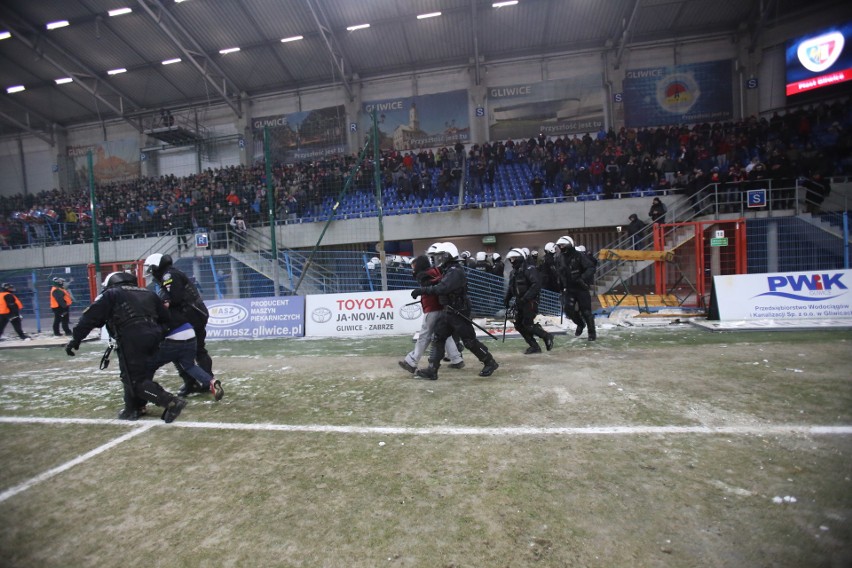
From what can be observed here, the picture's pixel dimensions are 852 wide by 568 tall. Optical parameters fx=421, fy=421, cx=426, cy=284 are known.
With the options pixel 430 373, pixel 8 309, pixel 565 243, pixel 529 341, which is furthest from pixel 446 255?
pixel 8 309

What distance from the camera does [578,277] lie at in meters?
8.37

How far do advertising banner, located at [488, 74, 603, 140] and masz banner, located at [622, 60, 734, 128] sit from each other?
1.69 metres

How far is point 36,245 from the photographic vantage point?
72.3 feet

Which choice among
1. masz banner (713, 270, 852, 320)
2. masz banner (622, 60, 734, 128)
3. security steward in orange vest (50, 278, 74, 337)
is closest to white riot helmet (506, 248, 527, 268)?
masz banner (713, 270, 852, 320)

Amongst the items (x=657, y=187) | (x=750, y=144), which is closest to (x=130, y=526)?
(x=657, y=187)

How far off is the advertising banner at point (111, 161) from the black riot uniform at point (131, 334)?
28.2 meters

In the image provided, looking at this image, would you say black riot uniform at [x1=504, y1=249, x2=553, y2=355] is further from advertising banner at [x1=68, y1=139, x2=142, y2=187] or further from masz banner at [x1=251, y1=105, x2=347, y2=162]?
advertising banner at [x1=68, y1=139, x2=142, y2=187]

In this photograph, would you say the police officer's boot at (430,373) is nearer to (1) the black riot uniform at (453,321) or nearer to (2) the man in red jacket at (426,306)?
(1) the black riot uniform at (453,321)

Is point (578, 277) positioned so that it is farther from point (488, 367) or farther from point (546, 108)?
point (546, 108)

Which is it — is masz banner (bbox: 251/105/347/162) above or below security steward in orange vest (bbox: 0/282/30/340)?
above

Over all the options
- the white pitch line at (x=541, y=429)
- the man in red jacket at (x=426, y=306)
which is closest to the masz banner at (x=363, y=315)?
the man in red jacket at (x=426, y=306)

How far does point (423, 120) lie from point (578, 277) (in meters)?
18.4

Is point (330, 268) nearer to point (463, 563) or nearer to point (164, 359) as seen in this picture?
point (164, 359)

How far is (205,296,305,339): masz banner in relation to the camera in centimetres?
1059
